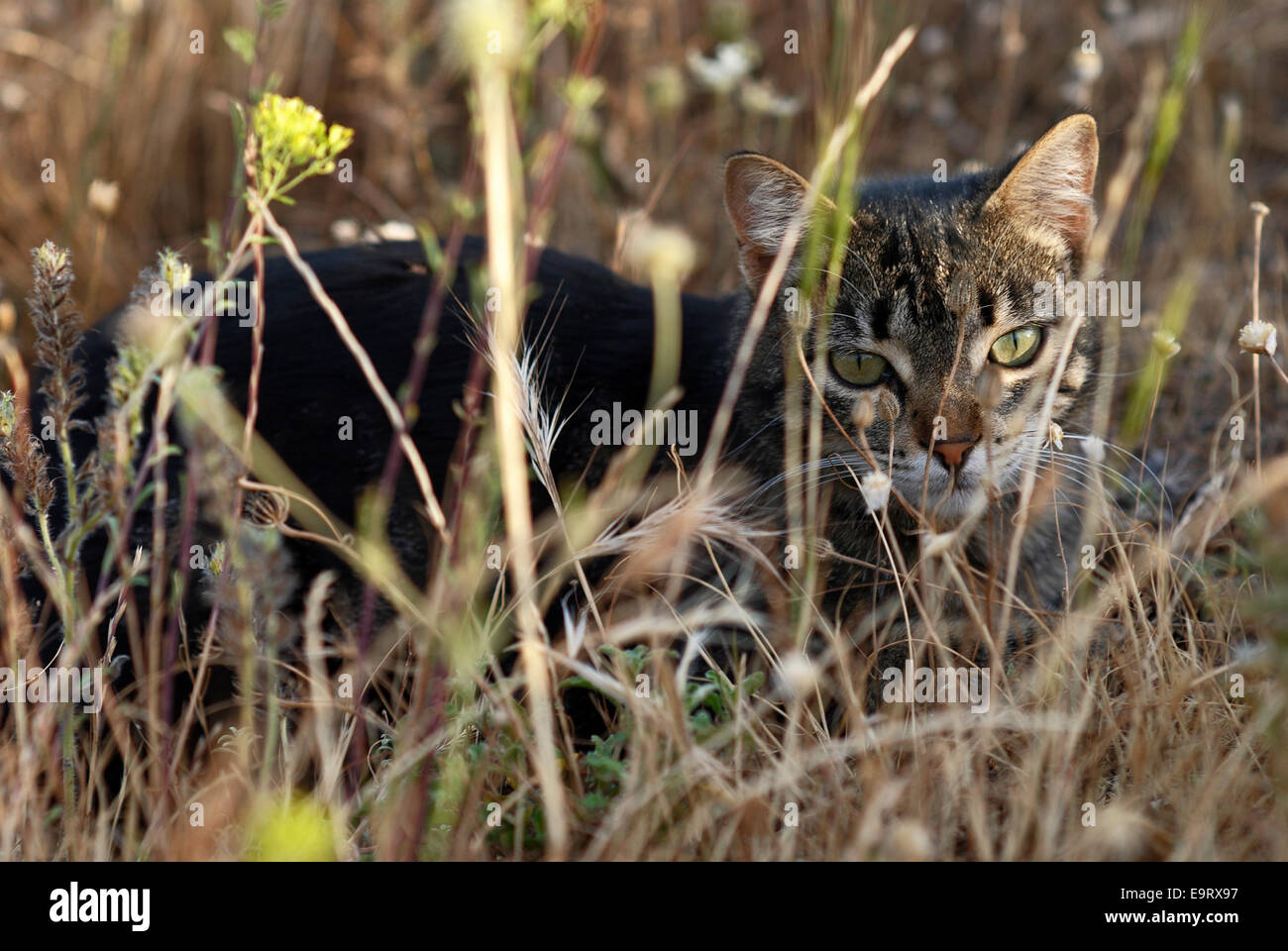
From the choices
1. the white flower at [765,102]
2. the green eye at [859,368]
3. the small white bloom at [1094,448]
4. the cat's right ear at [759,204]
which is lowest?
the small white bloom at [1094,448]

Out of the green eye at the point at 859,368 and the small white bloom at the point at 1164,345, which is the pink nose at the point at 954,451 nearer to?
the green eye at the point at 859,368

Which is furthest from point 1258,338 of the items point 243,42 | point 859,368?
point 243,42

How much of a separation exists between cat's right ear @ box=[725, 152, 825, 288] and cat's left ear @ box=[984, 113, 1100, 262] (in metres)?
0.39

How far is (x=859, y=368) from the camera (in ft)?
7.46

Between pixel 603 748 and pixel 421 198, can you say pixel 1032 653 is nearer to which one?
pixel 603 748

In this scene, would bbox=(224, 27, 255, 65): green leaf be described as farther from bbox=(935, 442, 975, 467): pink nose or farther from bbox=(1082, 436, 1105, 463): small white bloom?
bbox=(1082, 436, 1105, 463): small white bloom

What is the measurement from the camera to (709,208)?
429cm

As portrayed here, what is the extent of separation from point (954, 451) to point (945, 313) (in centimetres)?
27

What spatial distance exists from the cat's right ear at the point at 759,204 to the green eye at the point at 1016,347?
0.44m

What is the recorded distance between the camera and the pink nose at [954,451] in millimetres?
2129

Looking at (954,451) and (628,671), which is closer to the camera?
(628,671)

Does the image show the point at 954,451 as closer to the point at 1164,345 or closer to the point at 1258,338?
the point at 1164,345

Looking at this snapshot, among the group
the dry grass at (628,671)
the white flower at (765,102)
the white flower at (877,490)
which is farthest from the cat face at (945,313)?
the white flower at (765,102)
